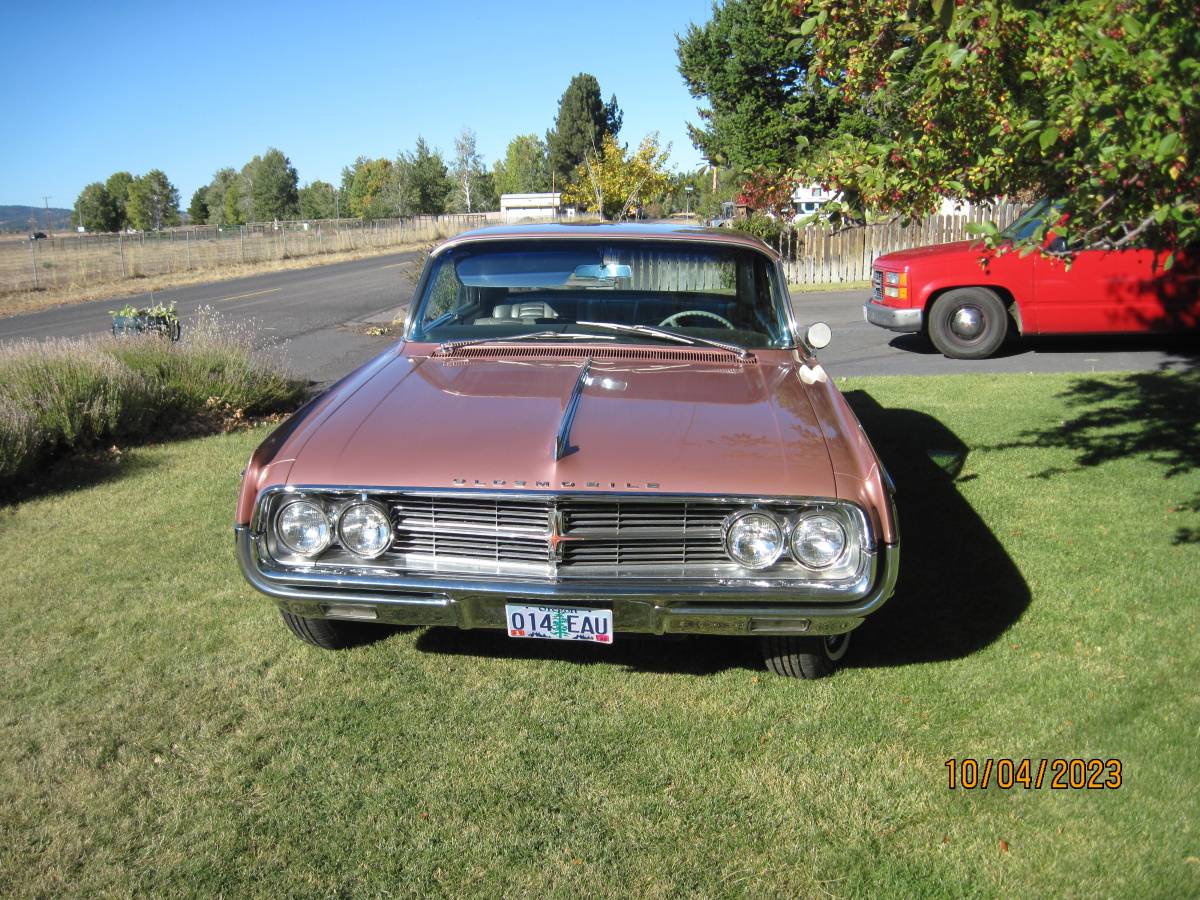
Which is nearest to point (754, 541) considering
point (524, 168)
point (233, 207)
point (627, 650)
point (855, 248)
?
point (627, 650)

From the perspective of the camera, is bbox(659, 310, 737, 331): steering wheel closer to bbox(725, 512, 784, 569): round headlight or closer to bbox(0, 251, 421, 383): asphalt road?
bbox(725, 512, 784, 569): round headlight

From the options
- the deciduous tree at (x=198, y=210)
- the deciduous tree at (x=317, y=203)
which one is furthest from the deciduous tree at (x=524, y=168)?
the deciduous tree at (x=198, y=210)

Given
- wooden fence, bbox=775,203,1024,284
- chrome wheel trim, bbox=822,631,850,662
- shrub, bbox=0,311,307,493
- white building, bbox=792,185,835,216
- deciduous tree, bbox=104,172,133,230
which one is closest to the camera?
chrome wheel trim, bbox=822,631,850,662

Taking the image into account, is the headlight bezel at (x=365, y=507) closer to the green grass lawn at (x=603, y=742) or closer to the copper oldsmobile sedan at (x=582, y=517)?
the copper oldsmobile sedan at (x=582, y=517)

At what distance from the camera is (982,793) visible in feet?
10.2

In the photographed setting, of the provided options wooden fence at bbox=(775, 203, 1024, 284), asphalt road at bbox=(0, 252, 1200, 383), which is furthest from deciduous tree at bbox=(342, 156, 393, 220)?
wooden fence at bbox=(775, 203, 1024, 284)

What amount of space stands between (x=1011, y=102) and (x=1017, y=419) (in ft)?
12.4

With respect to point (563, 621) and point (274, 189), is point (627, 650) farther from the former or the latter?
point (274, 189)

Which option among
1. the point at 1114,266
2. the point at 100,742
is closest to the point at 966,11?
the point at 100,742

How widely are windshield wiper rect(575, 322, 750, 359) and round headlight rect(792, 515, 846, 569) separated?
4.44 feet

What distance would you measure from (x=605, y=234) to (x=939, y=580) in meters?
2.42

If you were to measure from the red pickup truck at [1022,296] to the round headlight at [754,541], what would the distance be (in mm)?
7692

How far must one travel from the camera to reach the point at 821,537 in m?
3.21

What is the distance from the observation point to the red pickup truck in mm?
10078
